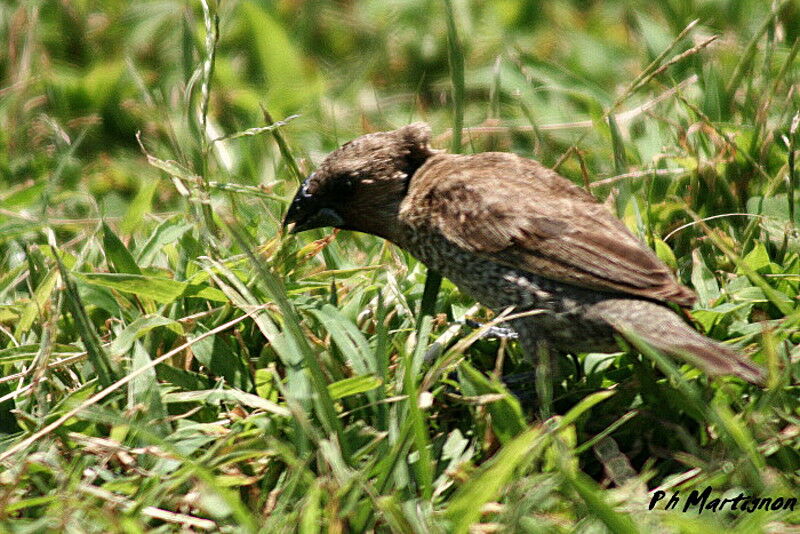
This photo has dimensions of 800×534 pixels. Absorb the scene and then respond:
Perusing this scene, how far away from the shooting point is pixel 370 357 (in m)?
3.58

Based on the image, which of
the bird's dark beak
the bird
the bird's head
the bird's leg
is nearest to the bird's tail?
the bird

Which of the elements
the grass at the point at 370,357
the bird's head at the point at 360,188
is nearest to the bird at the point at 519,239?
the bird's head at the point at 360,188

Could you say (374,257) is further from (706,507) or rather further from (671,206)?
(706,507)

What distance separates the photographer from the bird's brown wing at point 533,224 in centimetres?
365

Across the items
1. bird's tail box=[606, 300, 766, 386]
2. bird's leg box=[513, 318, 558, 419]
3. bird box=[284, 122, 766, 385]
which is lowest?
bird's leg box=[513, 318, 558, 419]

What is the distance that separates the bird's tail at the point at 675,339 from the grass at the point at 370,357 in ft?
0.34

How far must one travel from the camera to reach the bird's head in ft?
A: 13.8

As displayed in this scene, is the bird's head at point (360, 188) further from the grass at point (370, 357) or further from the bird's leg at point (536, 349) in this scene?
the bird's leg at point (536, 349)

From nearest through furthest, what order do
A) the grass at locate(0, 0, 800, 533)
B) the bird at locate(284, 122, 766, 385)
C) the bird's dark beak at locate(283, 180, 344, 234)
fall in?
the grass at locate(0, 0, 800, 533)
the bird at locate(284, 122, 766, 385)
the bird's dark beak at locate(283, 180, 344, 234)

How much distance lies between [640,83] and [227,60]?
3.60 metres

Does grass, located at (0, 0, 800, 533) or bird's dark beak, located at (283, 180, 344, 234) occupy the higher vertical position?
bird's dark beak, located at (283, 180, 344, 234)

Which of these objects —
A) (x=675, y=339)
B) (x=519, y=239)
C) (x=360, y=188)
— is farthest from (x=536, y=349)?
(x=360, y=188)

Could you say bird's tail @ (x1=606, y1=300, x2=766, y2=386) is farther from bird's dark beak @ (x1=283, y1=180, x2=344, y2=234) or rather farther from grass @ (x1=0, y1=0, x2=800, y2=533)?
bird's dark beak @ (x1=283, y1=180, x2=344, y2=234)

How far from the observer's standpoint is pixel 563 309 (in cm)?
371
